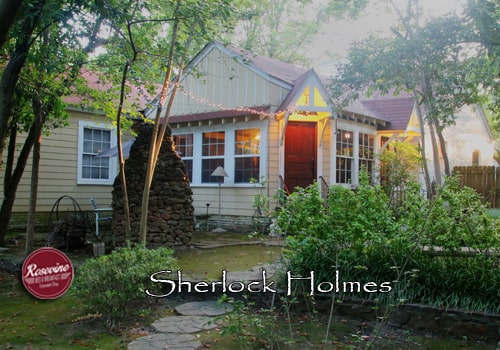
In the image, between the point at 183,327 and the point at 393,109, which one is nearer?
the point at 183,327

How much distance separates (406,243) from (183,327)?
2.49 metres

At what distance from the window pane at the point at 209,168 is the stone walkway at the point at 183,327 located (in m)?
7.52

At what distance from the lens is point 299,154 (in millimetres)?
12086

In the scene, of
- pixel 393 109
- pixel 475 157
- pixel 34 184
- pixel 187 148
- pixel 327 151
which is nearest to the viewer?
pixel 34 184

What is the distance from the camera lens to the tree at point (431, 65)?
7.82m

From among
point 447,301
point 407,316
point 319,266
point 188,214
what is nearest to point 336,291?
point 319,266

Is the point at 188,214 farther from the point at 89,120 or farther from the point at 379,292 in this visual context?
the point at 89,120

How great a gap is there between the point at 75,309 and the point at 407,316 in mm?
3768

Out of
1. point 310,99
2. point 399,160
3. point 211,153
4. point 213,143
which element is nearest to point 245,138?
point 213,143

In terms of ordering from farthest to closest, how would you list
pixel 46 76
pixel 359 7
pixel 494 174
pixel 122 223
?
pixel 494 174 < pixel 359 7 < pixel 122 223 < pixel 46 76

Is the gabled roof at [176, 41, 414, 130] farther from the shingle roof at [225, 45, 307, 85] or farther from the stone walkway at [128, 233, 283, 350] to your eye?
the stone walkway at [128, 233, 283, 350]

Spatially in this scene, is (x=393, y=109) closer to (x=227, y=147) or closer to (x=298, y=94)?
(x=298, y=94)

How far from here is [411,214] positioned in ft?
16.1

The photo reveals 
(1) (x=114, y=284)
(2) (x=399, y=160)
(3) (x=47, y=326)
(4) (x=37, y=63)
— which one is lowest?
(3) (x=47, y=326)
